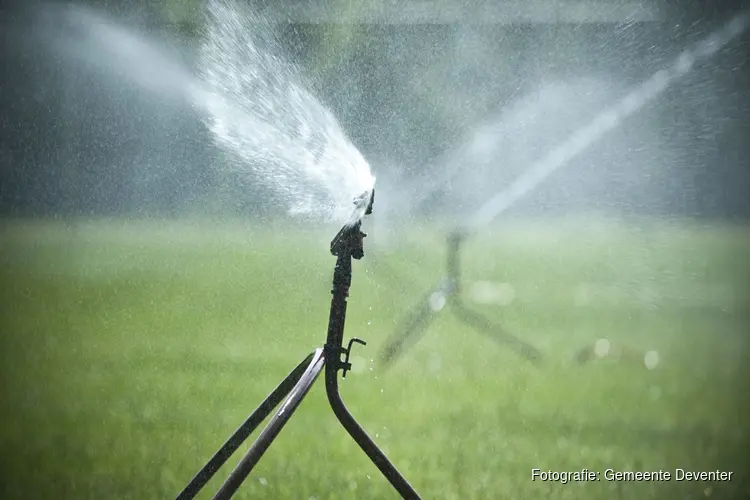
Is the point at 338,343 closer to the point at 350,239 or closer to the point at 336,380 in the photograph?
the point at 336,380

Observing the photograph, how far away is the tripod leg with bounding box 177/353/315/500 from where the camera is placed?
5.10ft

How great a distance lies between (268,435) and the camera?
1.42 meters

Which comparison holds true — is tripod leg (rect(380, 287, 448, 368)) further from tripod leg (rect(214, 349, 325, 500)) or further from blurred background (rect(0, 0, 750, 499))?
tripod leg (rect(214, 349, 325, 500))

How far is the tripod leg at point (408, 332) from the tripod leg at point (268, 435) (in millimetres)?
2120

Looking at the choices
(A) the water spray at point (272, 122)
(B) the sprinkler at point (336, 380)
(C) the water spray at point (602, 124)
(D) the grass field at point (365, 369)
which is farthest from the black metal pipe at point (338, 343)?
(C) the water spray at point (602, 124)

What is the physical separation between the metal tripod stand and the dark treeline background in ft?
7.55

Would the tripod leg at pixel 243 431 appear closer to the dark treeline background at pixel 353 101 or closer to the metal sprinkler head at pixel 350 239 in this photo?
the metal sprinkler head at pixel 350 239

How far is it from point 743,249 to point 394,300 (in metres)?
3.40

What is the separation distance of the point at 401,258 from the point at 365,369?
2275 millimetres

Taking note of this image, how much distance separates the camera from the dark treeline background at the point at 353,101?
23.4ft

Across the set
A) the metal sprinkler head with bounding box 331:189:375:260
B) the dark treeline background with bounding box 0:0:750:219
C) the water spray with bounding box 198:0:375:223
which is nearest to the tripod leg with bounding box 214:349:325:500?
the metal sprinkler head with bounding box 331:189:375:260

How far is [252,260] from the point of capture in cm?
580

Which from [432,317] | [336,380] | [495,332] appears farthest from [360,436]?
[432,317]

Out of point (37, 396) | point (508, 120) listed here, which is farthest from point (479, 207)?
point (37, 396)
